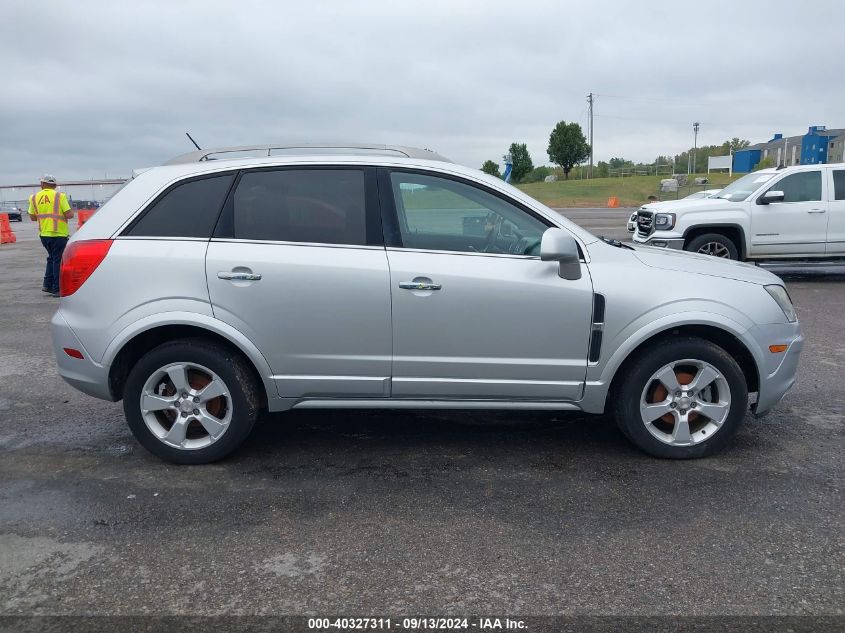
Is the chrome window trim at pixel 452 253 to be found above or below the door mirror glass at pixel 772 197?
below

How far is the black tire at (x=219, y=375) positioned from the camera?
13.7 ft

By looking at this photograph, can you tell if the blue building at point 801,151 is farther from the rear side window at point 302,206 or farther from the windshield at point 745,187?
the rear side window at point 302,206

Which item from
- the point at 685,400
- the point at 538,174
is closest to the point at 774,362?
the point at 685,400

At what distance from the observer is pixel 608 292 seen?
4.13 m

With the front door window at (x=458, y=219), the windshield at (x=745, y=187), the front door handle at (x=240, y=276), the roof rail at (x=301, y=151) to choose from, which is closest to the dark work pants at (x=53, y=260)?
the roof rail at (x=301, y=151)

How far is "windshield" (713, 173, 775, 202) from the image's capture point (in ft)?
37.4

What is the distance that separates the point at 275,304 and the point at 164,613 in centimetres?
179

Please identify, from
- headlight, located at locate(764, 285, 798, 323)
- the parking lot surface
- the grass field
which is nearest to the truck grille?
the parking lot surface

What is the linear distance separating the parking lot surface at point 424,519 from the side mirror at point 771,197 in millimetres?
6649

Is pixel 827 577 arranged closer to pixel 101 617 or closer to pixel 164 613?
pixel 164 613

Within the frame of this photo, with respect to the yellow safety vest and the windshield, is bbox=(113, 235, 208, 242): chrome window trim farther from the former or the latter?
the windshield

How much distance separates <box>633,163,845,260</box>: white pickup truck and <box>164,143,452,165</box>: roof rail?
7.40 metres

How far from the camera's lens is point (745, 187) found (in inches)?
463

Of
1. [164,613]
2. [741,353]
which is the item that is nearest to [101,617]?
[164,613]
